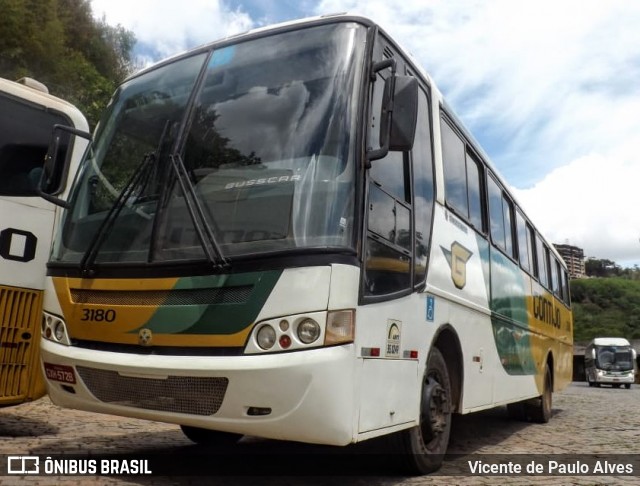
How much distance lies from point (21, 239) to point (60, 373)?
6.28 ft

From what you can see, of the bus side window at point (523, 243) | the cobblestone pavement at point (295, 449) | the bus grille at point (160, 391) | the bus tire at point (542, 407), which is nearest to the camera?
the bus grille at point (160, 391)

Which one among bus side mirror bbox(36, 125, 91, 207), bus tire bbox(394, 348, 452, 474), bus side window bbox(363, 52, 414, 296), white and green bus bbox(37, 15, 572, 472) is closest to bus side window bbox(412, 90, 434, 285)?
white and green bus bbox(37, 15, 572, 472)

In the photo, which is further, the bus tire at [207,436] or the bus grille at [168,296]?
the bus tire at [207,436]

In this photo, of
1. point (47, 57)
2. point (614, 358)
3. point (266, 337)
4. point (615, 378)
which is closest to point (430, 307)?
point (266, 337)

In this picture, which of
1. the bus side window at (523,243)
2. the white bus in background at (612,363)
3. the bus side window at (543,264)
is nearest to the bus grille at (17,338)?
the bus side window at (523,243)

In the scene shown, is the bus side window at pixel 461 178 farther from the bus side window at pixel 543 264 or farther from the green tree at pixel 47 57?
the green tree at pixel 47 57

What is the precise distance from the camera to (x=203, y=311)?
4082 millimetres

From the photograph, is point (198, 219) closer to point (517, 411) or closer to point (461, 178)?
point (461, 178)

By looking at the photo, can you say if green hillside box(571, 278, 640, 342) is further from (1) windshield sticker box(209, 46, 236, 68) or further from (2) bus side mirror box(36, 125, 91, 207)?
(2) bus side mirror box(36, 125, 91, 207)

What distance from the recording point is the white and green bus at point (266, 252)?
3.95m

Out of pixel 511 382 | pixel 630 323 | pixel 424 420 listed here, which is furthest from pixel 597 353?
pixel 630 323

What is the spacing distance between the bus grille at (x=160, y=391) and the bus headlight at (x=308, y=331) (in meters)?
0.54

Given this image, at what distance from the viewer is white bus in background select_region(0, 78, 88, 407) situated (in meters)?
5.87

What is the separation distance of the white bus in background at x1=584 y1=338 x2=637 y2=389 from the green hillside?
137ft
